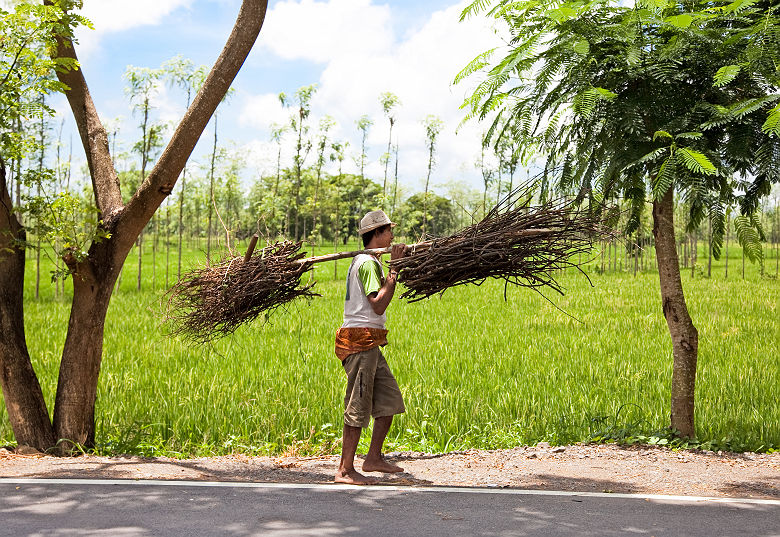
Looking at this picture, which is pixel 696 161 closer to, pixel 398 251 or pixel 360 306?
pixel 398 251

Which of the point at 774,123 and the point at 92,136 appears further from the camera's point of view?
the point at 92,136

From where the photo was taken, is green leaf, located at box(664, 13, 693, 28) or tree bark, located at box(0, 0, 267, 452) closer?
green leaf, located at box(664, 13, 693, 28)

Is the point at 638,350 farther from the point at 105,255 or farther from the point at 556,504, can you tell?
the point at 105,255

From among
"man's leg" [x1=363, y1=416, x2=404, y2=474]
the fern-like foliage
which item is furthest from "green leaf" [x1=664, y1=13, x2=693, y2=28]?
"man's leg" [x1=363, y1=416, x2=404, y2=474]

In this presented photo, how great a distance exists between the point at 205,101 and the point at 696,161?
409 centimetres

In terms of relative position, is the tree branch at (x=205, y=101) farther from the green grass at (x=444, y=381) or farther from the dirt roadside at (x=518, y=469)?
the dirt roadside at (x=518, y=469)

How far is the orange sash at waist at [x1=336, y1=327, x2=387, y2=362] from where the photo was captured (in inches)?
212

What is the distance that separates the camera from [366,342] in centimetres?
538

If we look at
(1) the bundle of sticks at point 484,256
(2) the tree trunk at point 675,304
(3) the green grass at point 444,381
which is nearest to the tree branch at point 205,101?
(3) the green grass at point 444,381

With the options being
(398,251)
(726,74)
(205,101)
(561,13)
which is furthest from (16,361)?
(726,74)

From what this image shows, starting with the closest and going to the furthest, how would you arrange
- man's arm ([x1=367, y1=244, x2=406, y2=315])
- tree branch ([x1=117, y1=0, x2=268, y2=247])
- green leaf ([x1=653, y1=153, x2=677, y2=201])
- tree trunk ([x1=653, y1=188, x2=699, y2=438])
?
man's arm ([x1=367, y1=244, x2=406, y2=315]) → green leaf ([x1=653, y1=153, x2=677, y2=201]) → tree branch ([x1=117, y1=0, x2=268, y2=247]) → tree trunk ([x1=653, y1=188, x2=699, y2=438])

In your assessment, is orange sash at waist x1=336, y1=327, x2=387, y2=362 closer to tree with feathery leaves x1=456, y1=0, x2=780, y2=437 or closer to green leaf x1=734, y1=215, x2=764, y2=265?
tree with feathery leaves x1=456, y1=0, x2=780, y2=437

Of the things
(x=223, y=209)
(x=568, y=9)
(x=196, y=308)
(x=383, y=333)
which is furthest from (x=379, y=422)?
(x=223, y=209)

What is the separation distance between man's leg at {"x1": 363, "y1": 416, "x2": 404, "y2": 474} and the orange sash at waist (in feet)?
2.07
